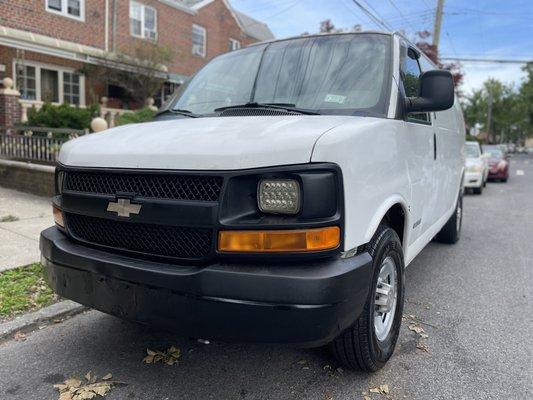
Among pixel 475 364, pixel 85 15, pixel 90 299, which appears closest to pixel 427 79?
pixel 475 364

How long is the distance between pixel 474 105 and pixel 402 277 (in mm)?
67402

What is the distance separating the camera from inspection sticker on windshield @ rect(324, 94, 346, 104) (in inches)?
121

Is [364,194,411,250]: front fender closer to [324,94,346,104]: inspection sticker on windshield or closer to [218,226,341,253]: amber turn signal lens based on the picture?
[218,226,341,253]: amber turn signal lens

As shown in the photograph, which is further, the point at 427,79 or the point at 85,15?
the point at 85,15

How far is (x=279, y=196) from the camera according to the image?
2.13 m

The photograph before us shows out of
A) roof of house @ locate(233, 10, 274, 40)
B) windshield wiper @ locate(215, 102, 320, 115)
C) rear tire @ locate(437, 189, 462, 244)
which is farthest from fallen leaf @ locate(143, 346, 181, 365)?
roof of house @ locate(233, 10, 274, 40)

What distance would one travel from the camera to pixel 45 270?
Result: 2.87 metres

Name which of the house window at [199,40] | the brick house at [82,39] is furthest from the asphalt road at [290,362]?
the house window at [199,40]

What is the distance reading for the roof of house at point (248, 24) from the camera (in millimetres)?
22866

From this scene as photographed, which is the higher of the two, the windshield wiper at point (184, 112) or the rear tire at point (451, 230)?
the windshield wiper at point (184, 112)

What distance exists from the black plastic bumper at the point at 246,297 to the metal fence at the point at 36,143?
621 centimetres

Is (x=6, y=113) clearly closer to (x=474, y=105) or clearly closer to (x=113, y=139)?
(x=113, y=139)

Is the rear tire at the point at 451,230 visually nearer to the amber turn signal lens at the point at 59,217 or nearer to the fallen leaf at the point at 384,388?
the fallen leaf at the point at 384,388

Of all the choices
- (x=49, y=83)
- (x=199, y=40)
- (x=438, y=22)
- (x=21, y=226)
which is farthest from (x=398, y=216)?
(x=199, y=40)
